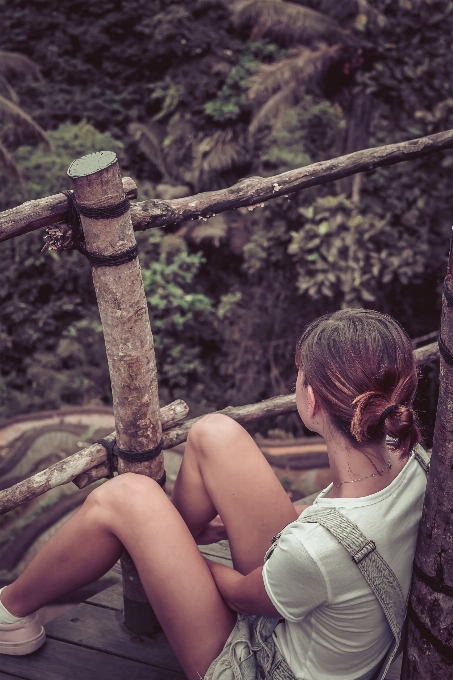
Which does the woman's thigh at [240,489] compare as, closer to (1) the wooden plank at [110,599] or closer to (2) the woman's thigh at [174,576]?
(2) the woman's thigh at [174,576]

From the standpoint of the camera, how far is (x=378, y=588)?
3.57 feet

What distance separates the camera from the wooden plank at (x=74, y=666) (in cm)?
154

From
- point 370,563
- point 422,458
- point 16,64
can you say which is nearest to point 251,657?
point 370,563

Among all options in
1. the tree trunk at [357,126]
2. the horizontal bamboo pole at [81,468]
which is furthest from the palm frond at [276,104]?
the horizontal bamboo pole at [81,468]

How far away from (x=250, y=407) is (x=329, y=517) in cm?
86

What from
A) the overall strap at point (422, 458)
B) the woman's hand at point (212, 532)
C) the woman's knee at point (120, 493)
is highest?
the overall strap at point (422, 458)

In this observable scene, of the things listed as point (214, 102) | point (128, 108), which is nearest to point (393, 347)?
point (214, 102)

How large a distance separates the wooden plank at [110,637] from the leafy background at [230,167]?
2.86 metres

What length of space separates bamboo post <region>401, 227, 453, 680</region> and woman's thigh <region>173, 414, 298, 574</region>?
367 millimetres

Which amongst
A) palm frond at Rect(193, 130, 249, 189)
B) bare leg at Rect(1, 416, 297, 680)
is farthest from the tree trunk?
bare leg at Rect(1, 416, 297, 680)

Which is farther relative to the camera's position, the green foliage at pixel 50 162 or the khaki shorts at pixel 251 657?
the green foliage at pixel 50 162

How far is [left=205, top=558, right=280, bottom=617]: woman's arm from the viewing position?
3.97ft

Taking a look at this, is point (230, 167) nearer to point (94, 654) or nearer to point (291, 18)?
point (291, 18)

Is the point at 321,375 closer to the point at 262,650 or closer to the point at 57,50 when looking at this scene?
the point at 262,650
